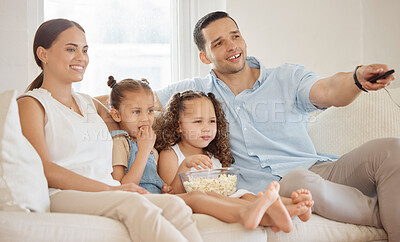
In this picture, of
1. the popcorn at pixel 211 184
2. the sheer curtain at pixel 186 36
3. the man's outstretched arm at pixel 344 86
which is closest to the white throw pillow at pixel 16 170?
the popcorn at pixel 211 184

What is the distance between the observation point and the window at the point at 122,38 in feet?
9.34

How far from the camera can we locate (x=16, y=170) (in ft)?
4.49

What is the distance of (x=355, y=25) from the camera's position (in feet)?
9.77

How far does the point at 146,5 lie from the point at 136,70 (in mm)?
426

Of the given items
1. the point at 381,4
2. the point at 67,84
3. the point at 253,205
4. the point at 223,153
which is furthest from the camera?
the point at 381,4

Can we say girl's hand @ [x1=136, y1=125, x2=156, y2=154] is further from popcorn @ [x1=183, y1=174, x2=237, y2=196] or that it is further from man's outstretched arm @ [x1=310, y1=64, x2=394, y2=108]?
man's outstretched arm @ [x1=310, y1=64, x2=394, y2=108]

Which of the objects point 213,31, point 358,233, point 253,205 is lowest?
point 358,233

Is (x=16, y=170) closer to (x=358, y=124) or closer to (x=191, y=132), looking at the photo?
(x=191, y=132)

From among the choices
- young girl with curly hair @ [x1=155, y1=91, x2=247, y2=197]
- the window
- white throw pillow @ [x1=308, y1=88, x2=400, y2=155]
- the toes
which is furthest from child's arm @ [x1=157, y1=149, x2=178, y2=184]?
the window

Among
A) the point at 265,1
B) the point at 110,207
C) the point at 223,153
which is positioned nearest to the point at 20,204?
the point at 110,207

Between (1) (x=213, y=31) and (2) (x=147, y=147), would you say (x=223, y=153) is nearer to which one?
(2) (x=147, y=147)

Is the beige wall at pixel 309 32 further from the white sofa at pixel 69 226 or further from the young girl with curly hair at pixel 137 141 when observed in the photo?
the white sofa at pixel 69 226

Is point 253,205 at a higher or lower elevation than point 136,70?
lower

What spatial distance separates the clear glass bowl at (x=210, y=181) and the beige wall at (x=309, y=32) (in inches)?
52.5
